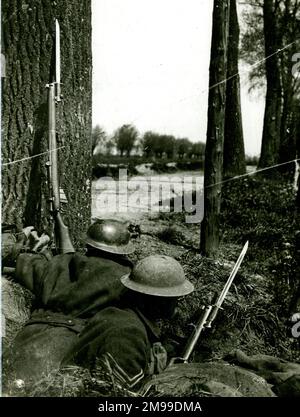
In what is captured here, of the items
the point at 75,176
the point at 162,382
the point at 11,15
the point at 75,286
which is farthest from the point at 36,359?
the point at 11,15

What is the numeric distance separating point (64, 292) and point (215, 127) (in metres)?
3.51

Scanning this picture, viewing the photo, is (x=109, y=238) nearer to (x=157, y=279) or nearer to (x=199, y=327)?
(x=157, y=279)

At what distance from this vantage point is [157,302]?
3.68 m

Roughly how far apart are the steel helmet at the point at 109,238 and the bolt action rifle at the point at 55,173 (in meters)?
0.55

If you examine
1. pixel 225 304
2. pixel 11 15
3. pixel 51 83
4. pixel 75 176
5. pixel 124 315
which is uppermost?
pixel 11 15

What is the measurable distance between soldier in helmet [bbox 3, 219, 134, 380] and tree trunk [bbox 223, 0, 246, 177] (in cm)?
791

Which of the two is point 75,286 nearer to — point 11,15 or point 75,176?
point 75,176

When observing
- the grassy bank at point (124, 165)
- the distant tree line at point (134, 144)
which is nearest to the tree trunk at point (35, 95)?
the distant tree line at point (134, 144)

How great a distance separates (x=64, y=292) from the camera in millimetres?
3715

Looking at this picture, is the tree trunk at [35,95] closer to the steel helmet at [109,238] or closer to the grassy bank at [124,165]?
the steel helmet at [109,238]

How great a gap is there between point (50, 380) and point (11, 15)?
330 centimetres

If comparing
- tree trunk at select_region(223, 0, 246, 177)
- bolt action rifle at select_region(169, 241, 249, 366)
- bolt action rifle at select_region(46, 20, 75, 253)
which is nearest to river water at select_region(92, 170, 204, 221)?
tree trunk at select_region(223, 0, 246, 177)

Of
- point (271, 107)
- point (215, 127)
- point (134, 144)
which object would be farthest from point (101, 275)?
point (271, 107)
